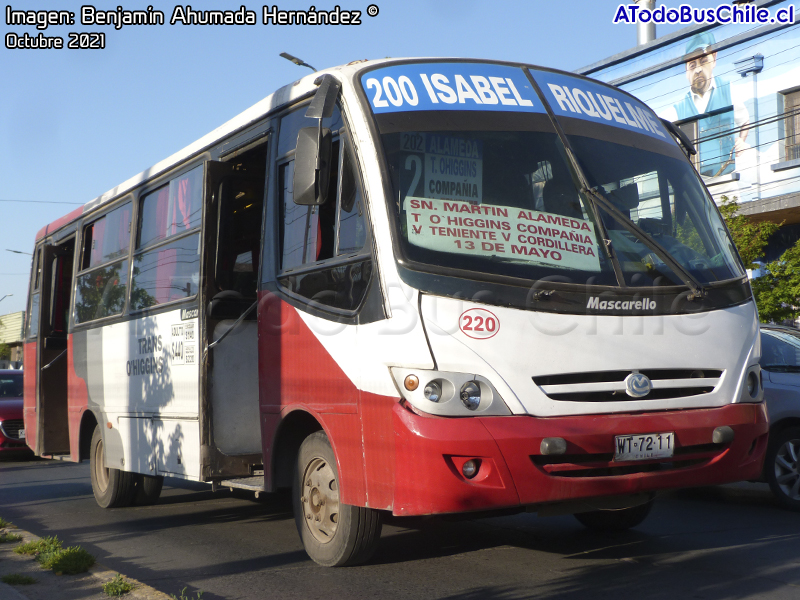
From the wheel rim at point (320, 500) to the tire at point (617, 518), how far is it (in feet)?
6.93

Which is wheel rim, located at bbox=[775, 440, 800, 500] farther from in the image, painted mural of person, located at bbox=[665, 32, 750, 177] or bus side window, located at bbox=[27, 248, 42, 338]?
painted mural of person, located at bbox=[665, 32, 750, 177]

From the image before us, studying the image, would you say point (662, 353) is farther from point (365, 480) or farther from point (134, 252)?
point (134, 252)

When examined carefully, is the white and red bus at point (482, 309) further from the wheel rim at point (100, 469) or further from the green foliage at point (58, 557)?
the wheel rim at point (100, 469)

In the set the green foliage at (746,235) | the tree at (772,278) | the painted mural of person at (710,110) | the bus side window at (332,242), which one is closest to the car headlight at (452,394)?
the bus side window at (332,242)

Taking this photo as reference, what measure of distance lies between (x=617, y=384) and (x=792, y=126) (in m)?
15.5

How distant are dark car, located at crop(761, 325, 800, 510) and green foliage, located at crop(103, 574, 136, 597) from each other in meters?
5.57

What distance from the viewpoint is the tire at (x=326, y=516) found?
216 inches

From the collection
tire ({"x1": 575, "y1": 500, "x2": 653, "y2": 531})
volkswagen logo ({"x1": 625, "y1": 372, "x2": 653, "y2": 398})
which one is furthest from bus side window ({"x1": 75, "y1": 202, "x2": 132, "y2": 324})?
volkswagen logo ({"x1": 625, "y1": 372, "x2": 653, "y2": 398})

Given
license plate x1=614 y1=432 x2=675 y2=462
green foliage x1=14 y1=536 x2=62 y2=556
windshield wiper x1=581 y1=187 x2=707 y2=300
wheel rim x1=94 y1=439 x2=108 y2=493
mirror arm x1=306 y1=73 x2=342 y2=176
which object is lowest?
green foliage x1=14 y1=536 x2=62 y2=556

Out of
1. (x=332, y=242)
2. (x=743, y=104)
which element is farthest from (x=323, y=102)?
(x=743, y=104)

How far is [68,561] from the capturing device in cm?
598

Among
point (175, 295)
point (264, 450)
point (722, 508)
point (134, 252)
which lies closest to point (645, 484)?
point (264, 450)

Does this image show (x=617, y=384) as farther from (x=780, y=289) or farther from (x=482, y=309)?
(x=780, y=289)

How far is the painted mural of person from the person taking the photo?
19406mm
